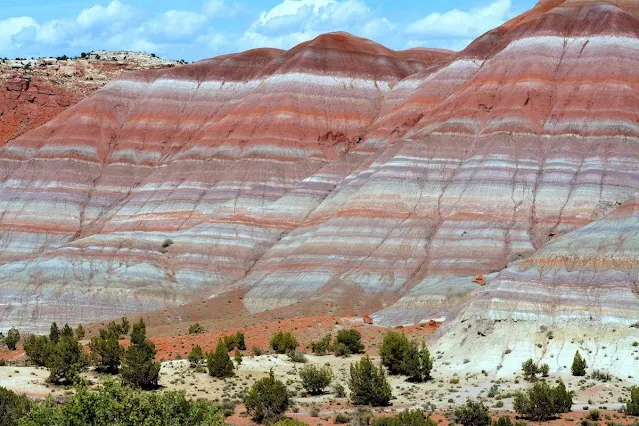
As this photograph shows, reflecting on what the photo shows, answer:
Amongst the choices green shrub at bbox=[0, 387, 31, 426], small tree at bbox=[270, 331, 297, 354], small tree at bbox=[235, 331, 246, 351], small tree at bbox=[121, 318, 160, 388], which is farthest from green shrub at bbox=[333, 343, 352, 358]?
green shrub at bbox=[0, 387, 31, 426]

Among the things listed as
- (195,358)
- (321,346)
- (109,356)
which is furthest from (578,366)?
(109,356)

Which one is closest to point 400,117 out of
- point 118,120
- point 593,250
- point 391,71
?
point 391,71

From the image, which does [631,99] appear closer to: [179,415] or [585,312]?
[585,312]

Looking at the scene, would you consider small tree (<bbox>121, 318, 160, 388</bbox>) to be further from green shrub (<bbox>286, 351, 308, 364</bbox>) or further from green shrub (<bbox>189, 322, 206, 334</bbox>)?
green shrub (<bbox>189, 322, 206, 334</bbox>)

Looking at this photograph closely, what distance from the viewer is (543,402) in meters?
48.3

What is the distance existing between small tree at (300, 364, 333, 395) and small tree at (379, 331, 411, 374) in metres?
4.20

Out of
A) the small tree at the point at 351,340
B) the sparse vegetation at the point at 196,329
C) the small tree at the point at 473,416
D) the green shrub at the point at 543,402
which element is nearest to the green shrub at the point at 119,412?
the small tree at the point at 473,416

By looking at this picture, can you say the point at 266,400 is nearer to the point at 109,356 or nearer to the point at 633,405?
the point at 109,356

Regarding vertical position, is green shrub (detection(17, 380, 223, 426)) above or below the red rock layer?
below

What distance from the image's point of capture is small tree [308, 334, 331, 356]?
65.5 m

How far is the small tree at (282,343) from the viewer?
214 ft

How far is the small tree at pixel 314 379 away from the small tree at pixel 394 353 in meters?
4.20

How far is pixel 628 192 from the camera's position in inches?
3430

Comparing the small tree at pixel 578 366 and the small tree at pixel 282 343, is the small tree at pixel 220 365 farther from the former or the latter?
the small tree at pixel 578 366
